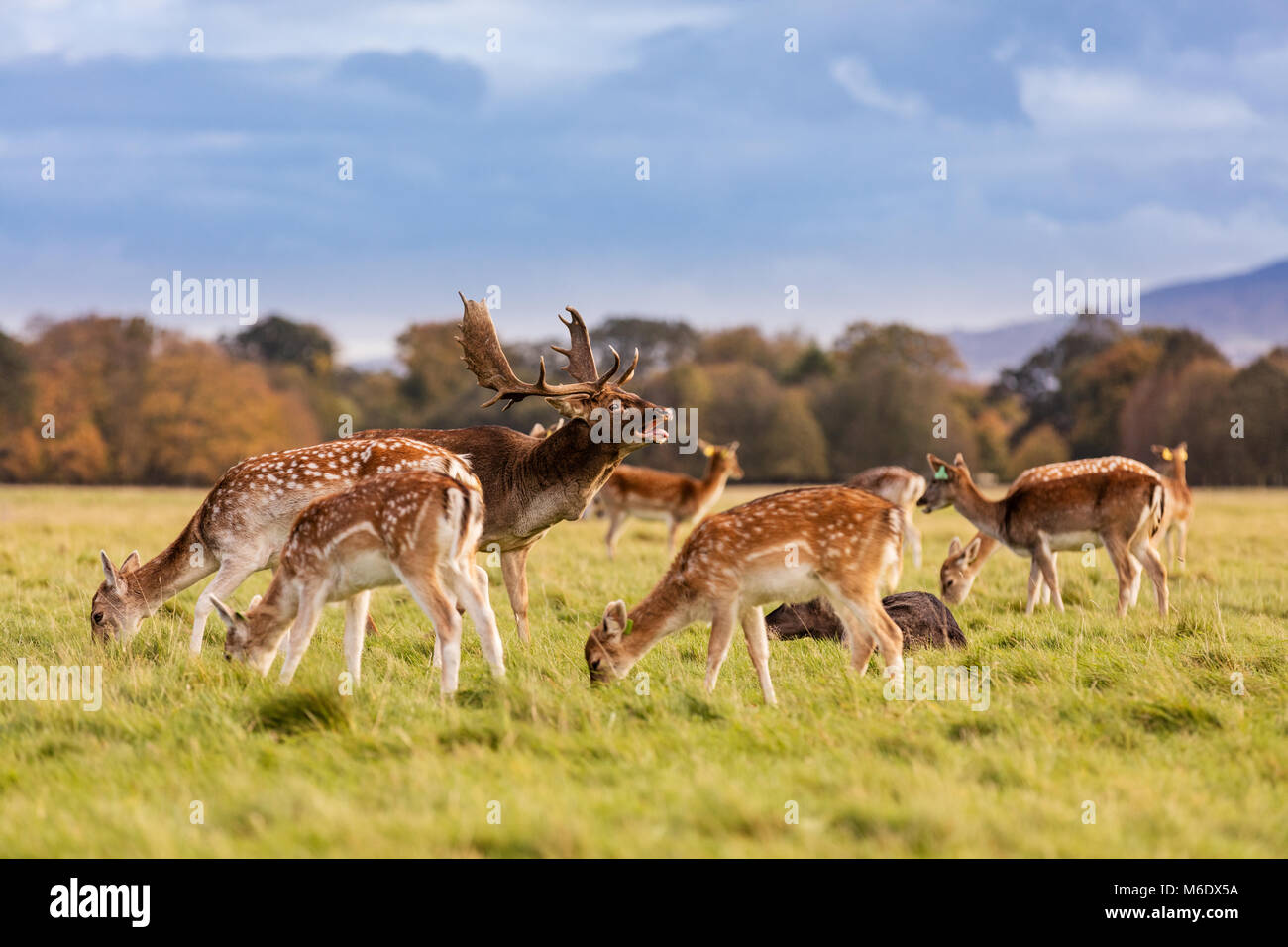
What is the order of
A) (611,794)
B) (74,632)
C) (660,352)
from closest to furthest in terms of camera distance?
(611,794), (74,632), (660,352)

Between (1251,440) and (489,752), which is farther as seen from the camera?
(1251,440)

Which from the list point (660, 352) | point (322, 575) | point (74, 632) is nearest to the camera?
point (322, 575)

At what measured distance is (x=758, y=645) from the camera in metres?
6.59

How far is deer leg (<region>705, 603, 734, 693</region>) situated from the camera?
6375mm

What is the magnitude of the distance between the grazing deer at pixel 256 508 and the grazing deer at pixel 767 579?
1.84m

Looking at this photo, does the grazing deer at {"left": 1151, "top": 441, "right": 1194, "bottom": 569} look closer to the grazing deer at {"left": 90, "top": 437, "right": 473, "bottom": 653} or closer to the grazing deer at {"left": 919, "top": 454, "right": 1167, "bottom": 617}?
the grazing deer at {"left": 919, "top": 454, "right": 1167, "bottom": 617}

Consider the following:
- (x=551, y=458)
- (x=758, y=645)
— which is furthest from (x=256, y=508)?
(x=758, y=645)

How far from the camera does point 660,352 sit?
279ft

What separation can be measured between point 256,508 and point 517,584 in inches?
80.0

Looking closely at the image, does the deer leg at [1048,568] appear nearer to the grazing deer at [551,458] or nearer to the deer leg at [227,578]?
the grazing deer at [551,458]
